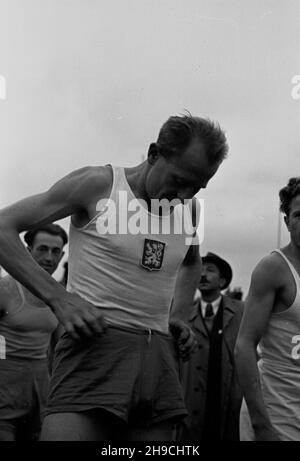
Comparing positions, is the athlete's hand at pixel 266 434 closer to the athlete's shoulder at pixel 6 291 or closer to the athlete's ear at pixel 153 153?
the athlete's ear at pixel 153 153

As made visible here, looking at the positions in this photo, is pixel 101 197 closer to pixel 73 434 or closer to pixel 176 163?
pixel 176 163

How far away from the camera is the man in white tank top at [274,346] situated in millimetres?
3068

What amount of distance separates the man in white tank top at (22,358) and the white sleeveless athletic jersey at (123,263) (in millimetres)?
1955

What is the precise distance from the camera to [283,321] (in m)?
3.15

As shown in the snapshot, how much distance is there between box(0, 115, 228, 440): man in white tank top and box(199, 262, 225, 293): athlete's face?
11.2 ft

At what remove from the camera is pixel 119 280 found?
2.72m

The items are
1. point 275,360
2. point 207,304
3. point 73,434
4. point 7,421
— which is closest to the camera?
point 73,434

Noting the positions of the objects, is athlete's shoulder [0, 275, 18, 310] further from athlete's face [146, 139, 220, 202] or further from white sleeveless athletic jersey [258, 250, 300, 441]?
athlete's face [146, 139, 220, 202]

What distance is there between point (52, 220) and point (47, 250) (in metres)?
2.66

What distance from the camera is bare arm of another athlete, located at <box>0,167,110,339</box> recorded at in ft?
8.21

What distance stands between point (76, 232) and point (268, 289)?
0.83 metres

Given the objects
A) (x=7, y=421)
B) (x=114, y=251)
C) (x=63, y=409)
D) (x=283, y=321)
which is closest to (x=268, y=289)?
(x=283, y=321)

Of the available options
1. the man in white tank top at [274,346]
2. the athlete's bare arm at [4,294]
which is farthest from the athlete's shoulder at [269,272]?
the athlete's bare arm at [4,294]

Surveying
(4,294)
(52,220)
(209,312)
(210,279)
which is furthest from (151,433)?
(210,279)
